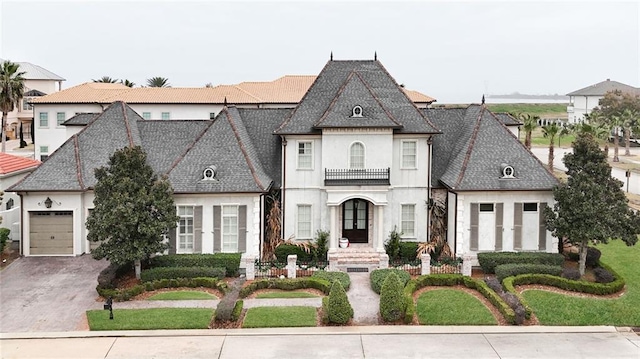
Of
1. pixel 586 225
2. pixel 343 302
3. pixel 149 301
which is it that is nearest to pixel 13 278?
pixel 149 301

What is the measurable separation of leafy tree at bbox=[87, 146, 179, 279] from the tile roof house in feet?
7.47

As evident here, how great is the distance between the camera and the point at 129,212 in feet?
82.4

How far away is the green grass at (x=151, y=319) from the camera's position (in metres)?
21.6

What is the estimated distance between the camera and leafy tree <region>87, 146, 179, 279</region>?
25.3 m

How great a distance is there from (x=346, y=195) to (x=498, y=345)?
38.7 ft

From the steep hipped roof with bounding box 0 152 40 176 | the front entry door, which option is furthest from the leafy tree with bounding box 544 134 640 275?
the steep hipped roof with bounding box 0 152 40 176

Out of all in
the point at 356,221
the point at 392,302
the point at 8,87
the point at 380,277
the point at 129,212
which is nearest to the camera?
the point at 392,302

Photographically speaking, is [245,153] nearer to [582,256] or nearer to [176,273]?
[176,273]

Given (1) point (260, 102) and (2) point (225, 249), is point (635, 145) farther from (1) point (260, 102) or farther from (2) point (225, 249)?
(2) point (225, 249)

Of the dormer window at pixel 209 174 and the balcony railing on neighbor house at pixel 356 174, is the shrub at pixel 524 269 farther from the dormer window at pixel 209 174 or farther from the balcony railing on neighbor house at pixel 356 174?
the dormer window at pixel 209 174

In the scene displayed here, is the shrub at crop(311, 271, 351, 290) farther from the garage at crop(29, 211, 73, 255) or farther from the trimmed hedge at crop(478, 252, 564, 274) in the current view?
the garage at crop(29, 211, 73, 255)

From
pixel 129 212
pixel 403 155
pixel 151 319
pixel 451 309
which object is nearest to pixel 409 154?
pixel 403 155

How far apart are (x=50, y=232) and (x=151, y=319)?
11881 mm

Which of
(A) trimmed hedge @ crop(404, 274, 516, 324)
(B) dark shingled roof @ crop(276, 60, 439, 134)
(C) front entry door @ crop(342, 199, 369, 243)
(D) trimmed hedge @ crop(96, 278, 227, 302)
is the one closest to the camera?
(A) trimmed hedge @ crop(404, 274, 516, 324)
